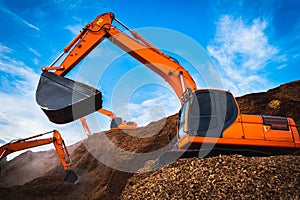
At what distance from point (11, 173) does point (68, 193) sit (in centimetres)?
1330

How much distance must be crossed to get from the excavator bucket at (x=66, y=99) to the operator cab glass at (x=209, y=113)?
2.53 metres

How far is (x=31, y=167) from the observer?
2161 cm

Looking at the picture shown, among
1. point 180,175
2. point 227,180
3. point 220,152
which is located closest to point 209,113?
point 220,152

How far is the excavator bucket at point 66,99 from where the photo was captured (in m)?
5.09

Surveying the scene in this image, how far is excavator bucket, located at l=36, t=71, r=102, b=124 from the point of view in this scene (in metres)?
5.09

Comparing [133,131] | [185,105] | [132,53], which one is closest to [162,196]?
[185,105]

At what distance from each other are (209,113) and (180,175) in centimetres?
199

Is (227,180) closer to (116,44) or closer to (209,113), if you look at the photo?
(209,113)

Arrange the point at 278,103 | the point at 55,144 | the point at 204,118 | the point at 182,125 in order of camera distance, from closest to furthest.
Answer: the point at 204,118
the point at 182,125
the point at 55,144
the point at 278,103

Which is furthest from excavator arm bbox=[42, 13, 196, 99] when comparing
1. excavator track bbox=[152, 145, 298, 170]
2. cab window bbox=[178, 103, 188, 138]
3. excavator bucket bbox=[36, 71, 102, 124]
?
excavator track bbox=[152, 145, 298, 170]

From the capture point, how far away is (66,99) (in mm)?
5289

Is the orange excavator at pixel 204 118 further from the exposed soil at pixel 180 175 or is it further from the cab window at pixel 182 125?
the exposed soil at pixel 180 175

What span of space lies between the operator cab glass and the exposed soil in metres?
0.89

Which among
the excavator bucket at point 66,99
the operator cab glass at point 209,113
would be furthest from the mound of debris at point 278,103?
the excavator bucket at point 66,99
